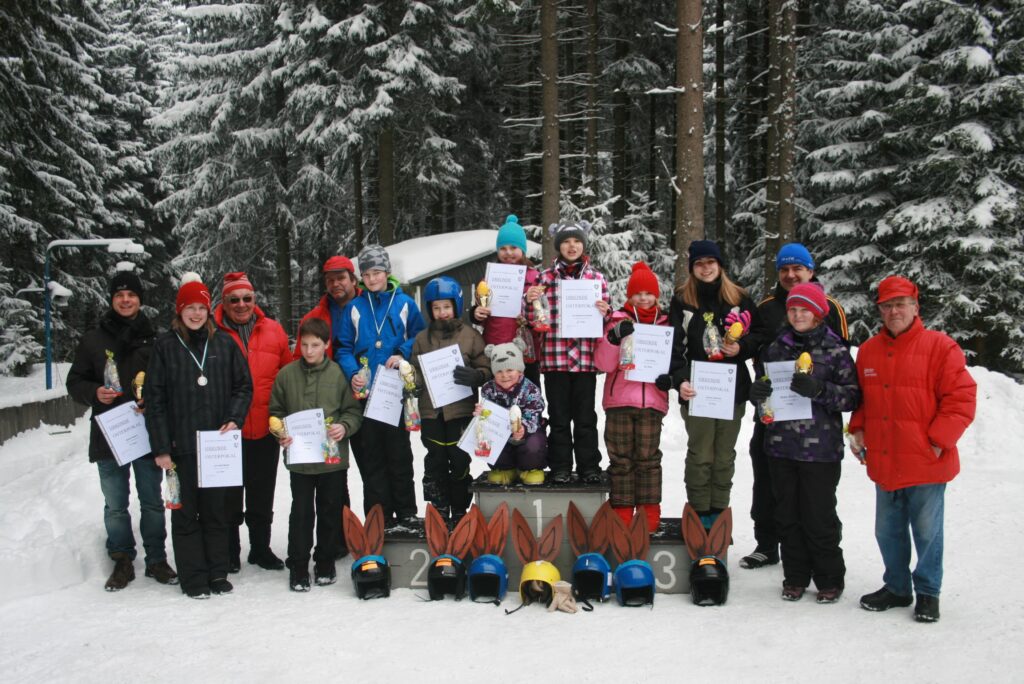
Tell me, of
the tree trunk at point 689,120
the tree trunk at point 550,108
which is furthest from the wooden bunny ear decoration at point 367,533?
the tree trunk at point 550,108

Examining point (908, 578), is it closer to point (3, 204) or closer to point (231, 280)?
point (231, 280)

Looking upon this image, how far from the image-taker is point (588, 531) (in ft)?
17.0

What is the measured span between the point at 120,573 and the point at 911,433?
534cm

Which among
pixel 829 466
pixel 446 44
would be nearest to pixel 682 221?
pixel 829 466

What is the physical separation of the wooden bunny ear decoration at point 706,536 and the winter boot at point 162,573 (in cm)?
364

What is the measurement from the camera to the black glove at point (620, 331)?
5219mm

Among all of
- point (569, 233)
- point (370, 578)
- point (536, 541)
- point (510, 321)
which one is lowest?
point (370, 578)

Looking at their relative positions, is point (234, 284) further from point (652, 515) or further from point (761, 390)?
point (761, 390)

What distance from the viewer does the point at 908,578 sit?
4734 millimetres

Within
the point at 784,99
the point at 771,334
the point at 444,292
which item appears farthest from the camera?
the point at 784,99

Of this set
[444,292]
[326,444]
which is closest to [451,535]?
[326,444]

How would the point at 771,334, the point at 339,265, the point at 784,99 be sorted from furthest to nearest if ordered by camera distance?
the point at 784,99 < the point at 339,265 < the point at 771,334

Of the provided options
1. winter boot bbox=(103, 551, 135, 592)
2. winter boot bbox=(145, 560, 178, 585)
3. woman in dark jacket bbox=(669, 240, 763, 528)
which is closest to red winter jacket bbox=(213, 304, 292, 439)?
winter boot bbox=(145, 560, 178, 585)

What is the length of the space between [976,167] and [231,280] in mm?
13246
